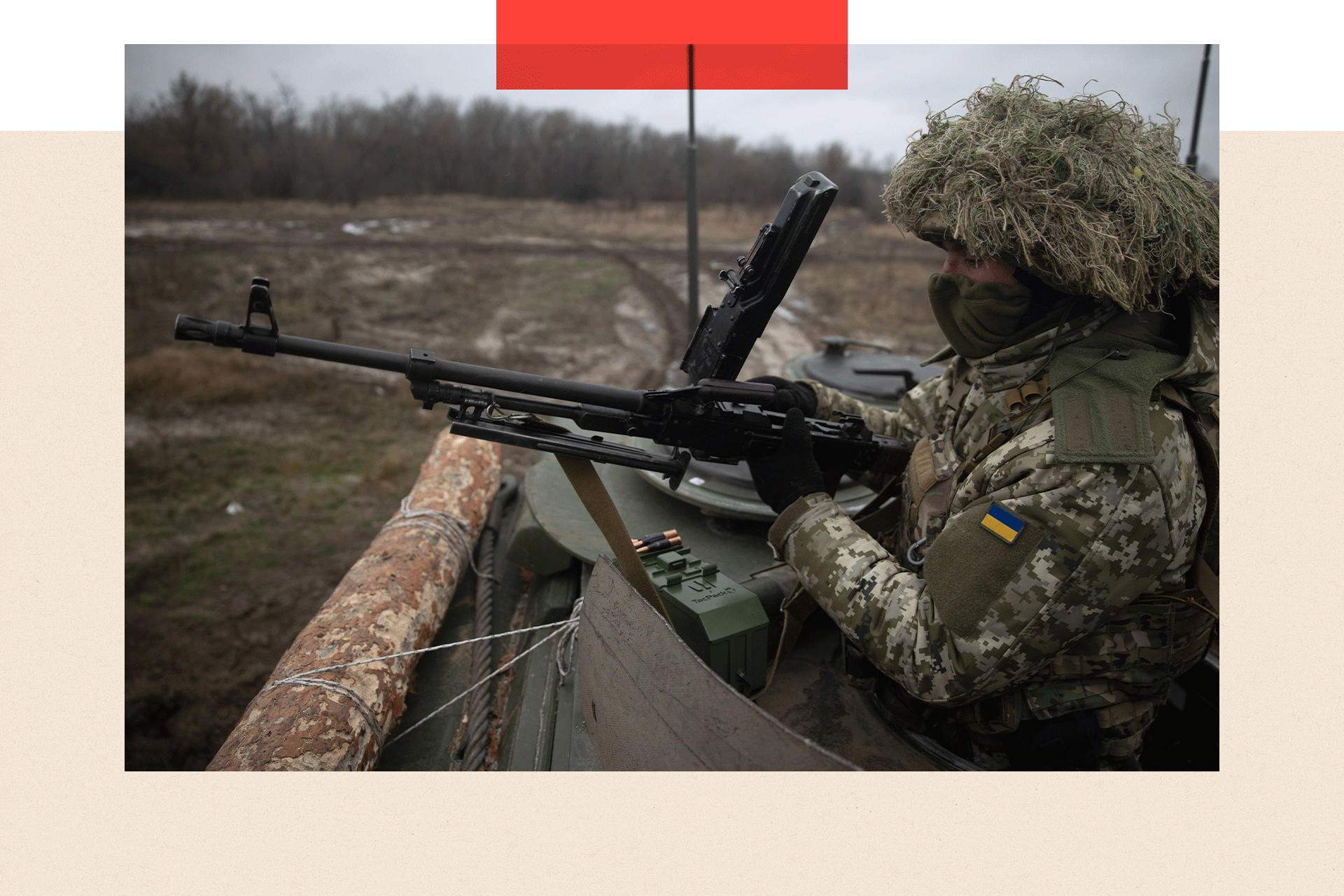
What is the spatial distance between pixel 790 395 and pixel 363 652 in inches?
78.4

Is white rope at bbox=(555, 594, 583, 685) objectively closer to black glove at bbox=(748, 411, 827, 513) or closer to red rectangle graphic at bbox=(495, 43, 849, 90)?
black glove at bbox=(748, 411, 827, 513)

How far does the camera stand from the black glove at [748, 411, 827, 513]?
2738mm

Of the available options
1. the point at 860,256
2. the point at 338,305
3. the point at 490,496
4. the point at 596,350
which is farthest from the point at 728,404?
the point at 860,256

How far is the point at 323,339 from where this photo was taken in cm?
1291

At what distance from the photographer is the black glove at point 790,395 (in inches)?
111

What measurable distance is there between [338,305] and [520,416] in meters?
14.9

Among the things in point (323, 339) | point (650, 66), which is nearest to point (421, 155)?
point (323, 339)

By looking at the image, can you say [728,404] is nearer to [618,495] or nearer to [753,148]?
[618,495]

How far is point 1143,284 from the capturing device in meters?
2.17

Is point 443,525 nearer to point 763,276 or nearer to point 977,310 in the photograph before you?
point 763,276

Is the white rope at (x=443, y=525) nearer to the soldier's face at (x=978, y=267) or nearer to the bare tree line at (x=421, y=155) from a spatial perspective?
the soldier's face at (x=978, y=267)

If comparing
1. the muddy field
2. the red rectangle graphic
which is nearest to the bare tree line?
the muddy field

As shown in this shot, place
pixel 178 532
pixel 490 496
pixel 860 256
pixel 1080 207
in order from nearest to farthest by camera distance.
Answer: pixel 1080 207, pixel 490 496, pixel 178 532, pixel 860 256

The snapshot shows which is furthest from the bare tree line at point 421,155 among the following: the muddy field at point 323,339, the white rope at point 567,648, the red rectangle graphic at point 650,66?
the white rope at point 567,648
